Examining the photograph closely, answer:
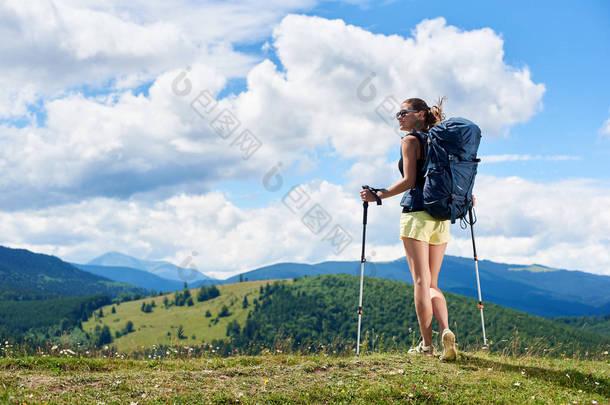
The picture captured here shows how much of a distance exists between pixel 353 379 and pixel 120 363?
14.5ft

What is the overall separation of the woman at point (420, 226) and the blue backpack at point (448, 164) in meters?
0.18

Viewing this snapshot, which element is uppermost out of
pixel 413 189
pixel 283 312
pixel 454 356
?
pixel 413 189

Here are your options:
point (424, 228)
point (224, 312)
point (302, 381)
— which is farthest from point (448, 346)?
point (224, 312)

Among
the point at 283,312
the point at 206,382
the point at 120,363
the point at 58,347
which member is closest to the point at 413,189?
the point at 206,382

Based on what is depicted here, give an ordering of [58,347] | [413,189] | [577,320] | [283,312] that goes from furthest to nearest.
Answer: [577,320] → [283,312] → [58,347] → [413,189]

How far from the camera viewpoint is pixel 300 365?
7.78 meters

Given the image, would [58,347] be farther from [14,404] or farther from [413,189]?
[413,189]

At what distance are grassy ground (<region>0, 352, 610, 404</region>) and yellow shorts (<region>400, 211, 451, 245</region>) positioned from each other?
201cm

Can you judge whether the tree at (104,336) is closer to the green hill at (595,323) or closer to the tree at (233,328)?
the tree at (233,328)

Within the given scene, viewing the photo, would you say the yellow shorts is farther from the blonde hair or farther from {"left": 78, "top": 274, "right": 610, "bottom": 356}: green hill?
{"left": 78, "top": 274, "right": 610, "bottom": 356}: green hill

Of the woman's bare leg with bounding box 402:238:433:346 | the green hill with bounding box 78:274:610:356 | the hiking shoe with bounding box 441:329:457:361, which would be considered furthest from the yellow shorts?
the green hill with bounding box 78:274:610:356

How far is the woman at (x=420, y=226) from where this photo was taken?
7.43 m

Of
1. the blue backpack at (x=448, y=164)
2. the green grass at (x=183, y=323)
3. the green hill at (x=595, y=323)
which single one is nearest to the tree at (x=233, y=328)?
the green grass at (x=183, y=323)

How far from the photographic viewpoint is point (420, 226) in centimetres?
738
